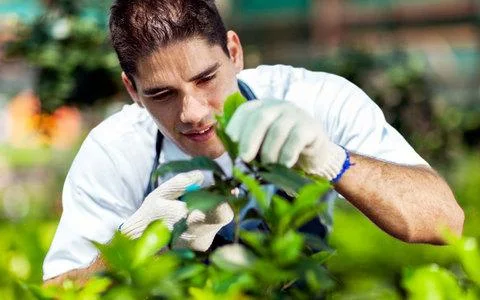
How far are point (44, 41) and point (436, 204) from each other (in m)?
3.32

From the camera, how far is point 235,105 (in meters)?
1.95

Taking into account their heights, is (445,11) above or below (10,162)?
above

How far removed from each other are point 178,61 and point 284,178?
0.89 m

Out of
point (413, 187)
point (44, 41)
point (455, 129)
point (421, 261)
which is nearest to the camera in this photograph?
point (413, 187)

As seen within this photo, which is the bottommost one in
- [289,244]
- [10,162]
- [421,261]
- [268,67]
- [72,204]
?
[10,162]

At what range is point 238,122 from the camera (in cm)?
190

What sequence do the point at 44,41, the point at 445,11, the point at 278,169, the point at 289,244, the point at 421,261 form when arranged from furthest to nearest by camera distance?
the point at 445,11 < the point at 44,41 < the point at 421,261 < the point at 278,169 < the point at 289,244

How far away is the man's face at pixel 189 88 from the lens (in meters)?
2.62

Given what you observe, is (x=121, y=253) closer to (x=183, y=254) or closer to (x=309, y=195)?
(x=183, y=254)

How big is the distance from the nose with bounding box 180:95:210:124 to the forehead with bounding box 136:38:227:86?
0.05 m

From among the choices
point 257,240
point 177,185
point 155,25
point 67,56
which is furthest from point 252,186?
point 67,56

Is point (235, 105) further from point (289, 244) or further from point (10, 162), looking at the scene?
point (10, 162)

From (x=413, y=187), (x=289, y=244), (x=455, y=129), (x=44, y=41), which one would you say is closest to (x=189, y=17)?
(x=413, y=187)

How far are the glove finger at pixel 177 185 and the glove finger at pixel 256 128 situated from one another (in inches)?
15.5
